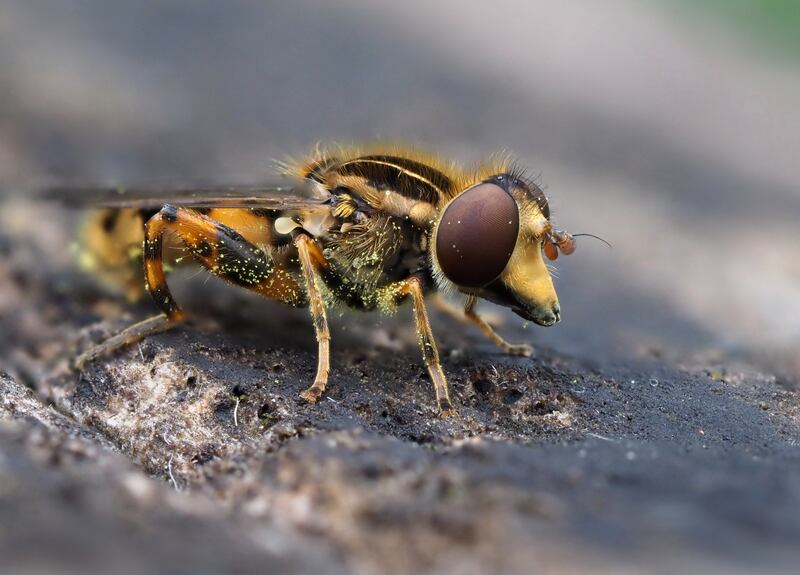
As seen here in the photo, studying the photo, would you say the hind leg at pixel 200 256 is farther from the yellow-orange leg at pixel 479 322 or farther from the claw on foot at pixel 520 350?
the claw on foot at pixel 520 350

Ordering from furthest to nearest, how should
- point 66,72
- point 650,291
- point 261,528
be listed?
point 66,72 < point 650,291 < point 261,528

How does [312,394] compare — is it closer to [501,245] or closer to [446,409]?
[446,409]

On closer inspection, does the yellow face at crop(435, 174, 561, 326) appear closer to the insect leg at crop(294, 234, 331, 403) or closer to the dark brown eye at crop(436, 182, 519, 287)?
the dark brown eye at crop(436, 182, 519, 287)

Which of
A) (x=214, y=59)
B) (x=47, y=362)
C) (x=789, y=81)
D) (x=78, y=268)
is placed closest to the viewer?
(x=47, y=362)

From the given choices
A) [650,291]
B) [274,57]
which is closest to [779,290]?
[650,291]

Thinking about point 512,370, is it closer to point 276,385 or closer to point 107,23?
point 276,385

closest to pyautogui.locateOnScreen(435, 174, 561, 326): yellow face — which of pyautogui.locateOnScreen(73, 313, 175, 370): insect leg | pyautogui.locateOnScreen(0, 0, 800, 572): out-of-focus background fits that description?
pyautogui.locateOnScreen(0, 0, 800, 572): out-of-focus background

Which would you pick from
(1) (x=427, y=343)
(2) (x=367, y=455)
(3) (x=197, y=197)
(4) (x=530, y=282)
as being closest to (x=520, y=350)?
(4) (x=530, y=282)
